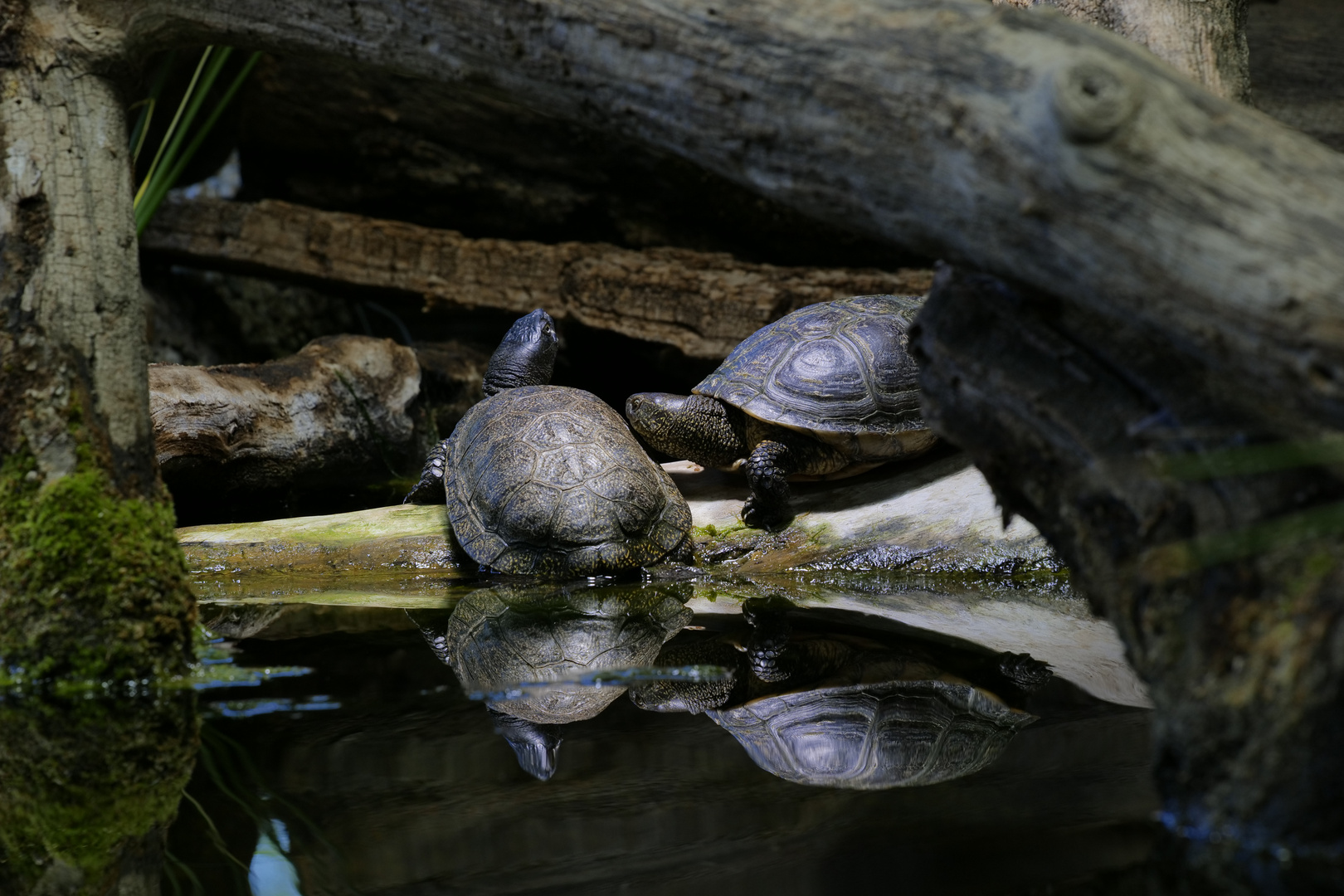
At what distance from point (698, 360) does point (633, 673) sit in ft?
11.8

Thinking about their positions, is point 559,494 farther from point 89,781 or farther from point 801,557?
point 89,781

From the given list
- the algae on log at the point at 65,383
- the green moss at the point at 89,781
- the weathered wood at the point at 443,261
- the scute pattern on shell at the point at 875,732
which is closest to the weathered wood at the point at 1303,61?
the weathered wood at the point at 443,261

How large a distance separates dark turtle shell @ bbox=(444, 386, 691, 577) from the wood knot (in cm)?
287

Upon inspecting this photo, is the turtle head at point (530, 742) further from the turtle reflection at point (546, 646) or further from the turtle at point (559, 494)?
the turtle at point (559, 494)

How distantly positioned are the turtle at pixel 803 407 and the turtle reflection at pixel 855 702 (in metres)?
1.44

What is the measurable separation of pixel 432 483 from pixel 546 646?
6.81 feet

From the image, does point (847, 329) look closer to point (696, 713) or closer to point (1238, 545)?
point (696, 713)

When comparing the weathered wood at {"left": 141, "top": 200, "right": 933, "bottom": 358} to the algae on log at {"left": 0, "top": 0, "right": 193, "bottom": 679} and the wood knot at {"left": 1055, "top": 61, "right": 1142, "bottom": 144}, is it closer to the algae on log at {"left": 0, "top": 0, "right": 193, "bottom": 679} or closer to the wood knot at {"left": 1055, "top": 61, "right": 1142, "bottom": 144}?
the algae on log at {"left": 0, "top": 0, "right": 193, "bottom": 679}

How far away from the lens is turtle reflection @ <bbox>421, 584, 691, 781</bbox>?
2357mm

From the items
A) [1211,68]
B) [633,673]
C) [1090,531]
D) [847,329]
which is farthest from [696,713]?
[1211,68]

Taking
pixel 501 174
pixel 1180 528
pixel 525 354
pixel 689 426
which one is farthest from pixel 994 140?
pixel 501 174

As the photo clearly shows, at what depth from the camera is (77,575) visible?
2.44 meters

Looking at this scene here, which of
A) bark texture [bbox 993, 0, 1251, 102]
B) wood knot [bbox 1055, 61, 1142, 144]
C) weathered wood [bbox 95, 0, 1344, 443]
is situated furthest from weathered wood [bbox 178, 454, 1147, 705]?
wood knot [bbox 1055, 61, 1142, 144]

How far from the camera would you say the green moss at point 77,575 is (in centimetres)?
243
